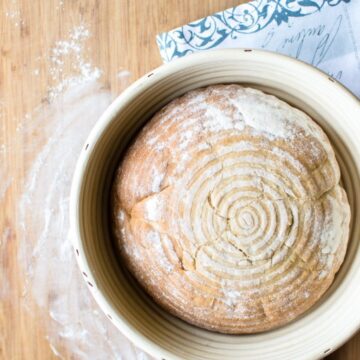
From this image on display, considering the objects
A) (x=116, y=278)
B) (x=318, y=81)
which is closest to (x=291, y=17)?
(x=318, y=81)

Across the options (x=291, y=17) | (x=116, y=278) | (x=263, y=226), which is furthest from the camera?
(x=291, y=17)

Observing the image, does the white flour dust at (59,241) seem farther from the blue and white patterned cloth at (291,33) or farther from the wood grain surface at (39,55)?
the blue and white patterned cloth at (291,33)

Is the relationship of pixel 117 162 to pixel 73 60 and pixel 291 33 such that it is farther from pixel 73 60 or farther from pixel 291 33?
pixel 291 33

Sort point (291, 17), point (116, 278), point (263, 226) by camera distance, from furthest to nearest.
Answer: point (291, 17) → point (116, 278) → point (263, 226)

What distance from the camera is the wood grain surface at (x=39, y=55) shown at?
1010mm

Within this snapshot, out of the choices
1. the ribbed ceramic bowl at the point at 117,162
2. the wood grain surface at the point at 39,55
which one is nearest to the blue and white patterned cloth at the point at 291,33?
the wood grain surface at the point at 39,55

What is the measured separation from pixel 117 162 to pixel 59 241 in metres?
0.22

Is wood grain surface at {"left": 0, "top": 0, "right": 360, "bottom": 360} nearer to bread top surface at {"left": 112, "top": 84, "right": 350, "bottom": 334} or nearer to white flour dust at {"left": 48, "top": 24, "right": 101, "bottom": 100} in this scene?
white flour dust at {"left": 48, "top": 24, "right": 101, "bottom": 100}

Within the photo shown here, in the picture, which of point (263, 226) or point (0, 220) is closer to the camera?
point (263, 226)

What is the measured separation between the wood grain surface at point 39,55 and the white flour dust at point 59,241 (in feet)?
0.06

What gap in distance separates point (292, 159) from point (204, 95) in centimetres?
15

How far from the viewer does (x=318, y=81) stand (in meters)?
0.81

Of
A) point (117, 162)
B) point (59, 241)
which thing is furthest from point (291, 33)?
point (59, 241)

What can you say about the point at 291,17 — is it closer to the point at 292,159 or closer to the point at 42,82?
the point at 292,159
